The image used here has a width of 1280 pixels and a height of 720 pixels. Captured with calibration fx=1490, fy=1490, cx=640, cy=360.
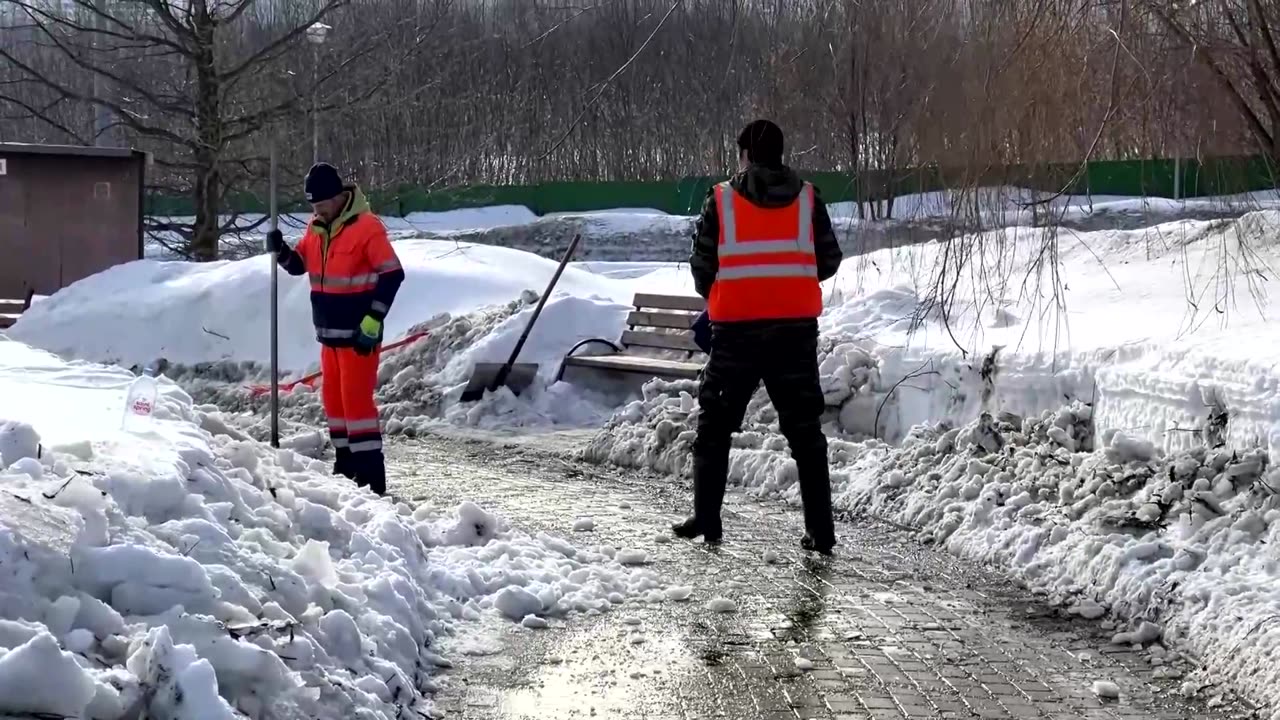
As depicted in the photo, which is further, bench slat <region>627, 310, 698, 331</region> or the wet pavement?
bench slat <region>627, 310, 698, 331</region>

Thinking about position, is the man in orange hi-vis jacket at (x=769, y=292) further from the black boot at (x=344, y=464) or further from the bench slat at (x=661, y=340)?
the bench slat at (x=661, y=340)

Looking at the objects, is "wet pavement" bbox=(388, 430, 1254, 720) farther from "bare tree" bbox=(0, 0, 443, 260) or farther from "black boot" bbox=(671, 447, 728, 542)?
"bare tree" bbox=(0, 0, 443, 260)

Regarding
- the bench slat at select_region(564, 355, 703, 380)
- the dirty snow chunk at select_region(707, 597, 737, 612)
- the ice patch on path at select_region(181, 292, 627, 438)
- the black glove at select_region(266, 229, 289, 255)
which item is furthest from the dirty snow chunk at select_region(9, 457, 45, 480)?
the bench slat at select_region(564, 355, 703, 380)

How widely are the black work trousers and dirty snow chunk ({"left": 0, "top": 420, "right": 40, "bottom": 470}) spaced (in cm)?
347

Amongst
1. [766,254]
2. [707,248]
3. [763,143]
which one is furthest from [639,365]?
[763,143]

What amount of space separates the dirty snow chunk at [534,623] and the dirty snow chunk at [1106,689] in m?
2.09

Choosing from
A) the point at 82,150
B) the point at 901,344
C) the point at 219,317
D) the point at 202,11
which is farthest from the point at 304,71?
the point at 901,344

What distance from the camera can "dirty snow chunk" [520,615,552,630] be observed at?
590cm

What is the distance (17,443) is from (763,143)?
12.4 feet

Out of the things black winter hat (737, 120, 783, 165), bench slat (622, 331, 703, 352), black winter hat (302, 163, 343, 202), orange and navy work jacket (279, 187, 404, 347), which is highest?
black winter hat (737, 120, 783, 165)

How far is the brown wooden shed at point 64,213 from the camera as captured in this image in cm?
2022

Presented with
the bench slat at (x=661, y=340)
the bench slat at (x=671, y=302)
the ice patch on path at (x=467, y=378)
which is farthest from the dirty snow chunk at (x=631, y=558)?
the bench slat at (x=671, y=302)

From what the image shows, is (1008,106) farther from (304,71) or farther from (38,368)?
(304,71)

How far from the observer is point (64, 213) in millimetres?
20625
